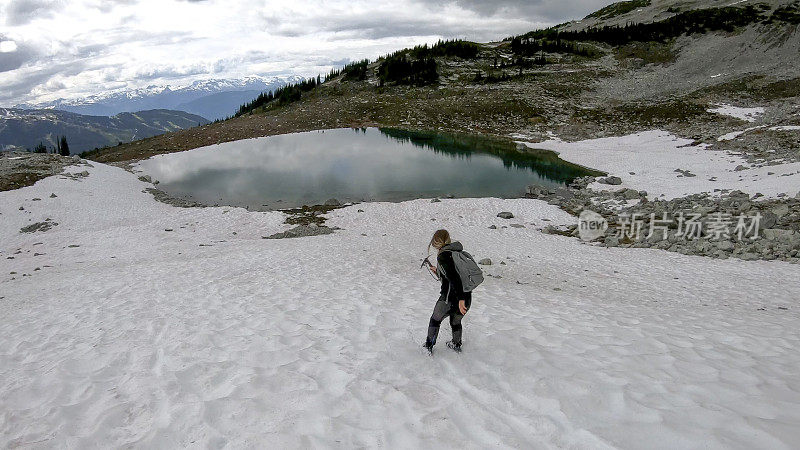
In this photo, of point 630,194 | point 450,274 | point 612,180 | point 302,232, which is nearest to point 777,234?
point 630,194

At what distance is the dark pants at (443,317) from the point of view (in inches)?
272

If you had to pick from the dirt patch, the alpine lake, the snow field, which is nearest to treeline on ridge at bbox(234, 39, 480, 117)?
the alpine lake

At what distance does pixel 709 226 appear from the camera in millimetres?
18828

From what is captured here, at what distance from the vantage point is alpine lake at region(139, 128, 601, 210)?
1320 inches

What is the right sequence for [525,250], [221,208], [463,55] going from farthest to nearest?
1. [463,55]
2. [221,208]
3. [525,250]

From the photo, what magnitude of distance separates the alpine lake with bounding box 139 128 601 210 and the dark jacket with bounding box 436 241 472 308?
25149mm

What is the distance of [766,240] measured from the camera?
54.7 feet

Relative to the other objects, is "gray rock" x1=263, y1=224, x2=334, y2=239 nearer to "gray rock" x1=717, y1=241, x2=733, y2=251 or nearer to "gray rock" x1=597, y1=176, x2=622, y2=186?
"gray rock" x1=717, y1=241, x2=733, y2=251

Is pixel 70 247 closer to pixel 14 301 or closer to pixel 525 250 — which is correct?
pixel 14 301

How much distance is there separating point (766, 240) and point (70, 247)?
33.2 meters

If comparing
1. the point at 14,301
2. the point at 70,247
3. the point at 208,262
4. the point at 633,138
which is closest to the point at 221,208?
the point at 70,247

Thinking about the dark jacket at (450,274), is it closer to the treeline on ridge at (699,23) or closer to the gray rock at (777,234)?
the gray rock at (777,234)

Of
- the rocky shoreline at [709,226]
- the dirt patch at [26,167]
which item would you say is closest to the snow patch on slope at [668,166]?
the rocky shoreline at [709,226]

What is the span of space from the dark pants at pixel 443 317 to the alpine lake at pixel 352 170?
24.9 meters
